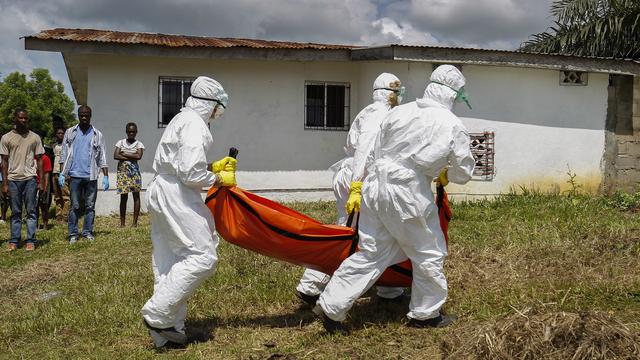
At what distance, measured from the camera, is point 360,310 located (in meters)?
5.59

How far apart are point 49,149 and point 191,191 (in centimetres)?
769

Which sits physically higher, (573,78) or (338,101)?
(573,78)

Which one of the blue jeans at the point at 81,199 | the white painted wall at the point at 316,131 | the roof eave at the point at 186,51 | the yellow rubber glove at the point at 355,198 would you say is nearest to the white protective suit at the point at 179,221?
the yellow rubber glove at the point at 355,198

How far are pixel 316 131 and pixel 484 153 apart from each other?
129 inches

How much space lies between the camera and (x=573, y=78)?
12172 mm

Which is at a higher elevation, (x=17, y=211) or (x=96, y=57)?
(x=96, y=57)

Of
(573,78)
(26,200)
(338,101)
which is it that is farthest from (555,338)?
(338,101)

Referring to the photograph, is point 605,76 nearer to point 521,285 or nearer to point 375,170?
point 521,285

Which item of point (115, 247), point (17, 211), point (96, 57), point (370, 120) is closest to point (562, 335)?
point (370, 120)

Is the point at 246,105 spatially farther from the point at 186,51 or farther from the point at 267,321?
the point at 267,321

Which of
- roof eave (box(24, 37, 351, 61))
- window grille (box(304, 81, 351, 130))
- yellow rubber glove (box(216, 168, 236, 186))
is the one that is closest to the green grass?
yellow rubber glove (box(216, 168, 236, 186))

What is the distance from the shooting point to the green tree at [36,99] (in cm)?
3406

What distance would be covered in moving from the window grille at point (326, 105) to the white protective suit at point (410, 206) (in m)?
7.95

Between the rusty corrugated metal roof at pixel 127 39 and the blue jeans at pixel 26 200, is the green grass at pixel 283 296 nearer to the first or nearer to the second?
the blue jeans at pixel 26 200
